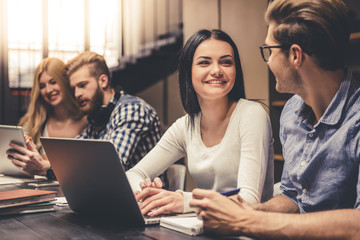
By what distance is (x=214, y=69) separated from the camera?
174 cm

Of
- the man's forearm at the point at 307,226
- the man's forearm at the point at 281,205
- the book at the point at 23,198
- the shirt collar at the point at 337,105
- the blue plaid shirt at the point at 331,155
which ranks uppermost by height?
the shirt collar at the point at 337,105

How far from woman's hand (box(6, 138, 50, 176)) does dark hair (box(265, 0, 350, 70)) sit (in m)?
1.45

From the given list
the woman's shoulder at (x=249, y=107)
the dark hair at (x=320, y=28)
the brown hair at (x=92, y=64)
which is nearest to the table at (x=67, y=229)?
the dark hair at (x=320, y=28)

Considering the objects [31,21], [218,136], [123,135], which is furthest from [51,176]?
[31,21]

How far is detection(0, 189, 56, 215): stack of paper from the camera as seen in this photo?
1278mm

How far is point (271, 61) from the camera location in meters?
1.32

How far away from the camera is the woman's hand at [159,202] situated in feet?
3.96

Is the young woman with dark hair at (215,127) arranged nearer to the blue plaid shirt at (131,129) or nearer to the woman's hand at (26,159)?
the blue plaid shirt at (131,129)

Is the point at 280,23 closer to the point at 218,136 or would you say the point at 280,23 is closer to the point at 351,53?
the point at 218,136

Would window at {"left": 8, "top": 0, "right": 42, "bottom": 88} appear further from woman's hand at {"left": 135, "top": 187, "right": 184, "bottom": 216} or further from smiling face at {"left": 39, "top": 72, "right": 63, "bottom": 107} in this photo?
woman's hand at {"left": 135, "top": 187, "right": 184, "bottom": 216}

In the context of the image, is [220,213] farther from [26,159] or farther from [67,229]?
[26,159]

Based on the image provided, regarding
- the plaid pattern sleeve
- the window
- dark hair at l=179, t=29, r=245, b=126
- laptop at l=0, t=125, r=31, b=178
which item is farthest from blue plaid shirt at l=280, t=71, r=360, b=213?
the window

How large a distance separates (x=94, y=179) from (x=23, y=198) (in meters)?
0.31

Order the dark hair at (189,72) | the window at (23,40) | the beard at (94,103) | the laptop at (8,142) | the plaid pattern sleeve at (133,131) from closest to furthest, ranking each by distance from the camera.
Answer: the dark hair at (189,72), the laptop at (8,142), the plaid pattern sleeve at (133,131), the beard at (94,103), the window at (23,40)
